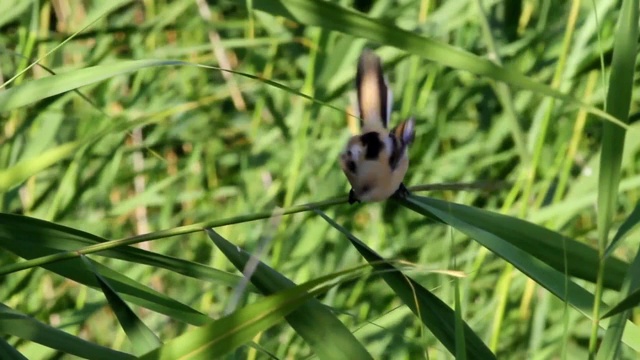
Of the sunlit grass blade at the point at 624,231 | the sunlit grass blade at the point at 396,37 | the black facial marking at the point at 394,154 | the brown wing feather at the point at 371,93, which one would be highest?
the brown wing feather at the point at 371,93

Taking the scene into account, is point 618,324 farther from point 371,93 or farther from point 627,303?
point 371,93

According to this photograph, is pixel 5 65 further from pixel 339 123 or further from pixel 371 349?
pixel 371 349

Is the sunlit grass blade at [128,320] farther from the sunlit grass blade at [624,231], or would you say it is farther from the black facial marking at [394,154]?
the black facial marking at [394,154]

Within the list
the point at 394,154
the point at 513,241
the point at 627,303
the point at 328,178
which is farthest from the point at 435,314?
the point at 328,178

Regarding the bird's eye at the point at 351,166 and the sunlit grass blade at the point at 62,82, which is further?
the bird's eye at the point at 351,166

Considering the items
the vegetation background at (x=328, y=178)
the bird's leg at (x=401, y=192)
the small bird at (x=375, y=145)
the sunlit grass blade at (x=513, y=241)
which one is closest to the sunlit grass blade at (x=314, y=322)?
the vegetation background at (x=328, y=178)

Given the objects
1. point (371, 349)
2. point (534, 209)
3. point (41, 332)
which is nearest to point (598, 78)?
point (534, 209)

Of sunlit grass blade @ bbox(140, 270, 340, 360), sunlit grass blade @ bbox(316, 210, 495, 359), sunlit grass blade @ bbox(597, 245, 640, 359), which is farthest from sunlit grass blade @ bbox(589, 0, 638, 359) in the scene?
sunlit grass blade @ bbox(140, 270, 340, 360)
